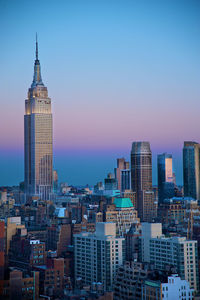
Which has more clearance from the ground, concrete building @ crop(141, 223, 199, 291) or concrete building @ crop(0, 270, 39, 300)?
concrete building @ crop(141, 223, 199, 291)

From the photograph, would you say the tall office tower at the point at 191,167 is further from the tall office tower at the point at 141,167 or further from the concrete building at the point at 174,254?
the concrete building at the point at 174,254

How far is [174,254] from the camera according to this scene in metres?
15.9

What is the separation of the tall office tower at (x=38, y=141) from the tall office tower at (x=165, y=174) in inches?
333

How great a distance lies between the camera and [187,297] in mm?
13430

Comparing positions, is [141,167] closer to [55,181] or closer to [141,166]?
[141,166]

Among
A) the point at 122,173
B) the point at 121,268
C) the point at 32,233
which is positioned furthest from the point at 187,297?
the point at 122,173

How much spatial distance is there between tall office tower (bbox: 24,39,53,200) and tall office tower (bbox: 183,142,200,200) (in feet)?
33.9

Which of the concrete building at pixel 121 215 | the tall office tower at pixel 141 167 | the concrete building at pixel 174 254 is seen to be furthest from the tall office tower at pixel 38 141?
the concrete building at pixel 174 254

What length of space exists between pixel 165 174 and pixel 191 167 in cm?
225

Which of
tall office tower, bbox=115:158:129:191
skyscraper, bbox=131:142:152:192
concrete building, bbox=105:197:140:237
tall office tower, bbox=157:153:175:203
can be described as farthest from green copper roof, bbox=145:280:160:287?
tall office tower, bbox=115:158:129:191

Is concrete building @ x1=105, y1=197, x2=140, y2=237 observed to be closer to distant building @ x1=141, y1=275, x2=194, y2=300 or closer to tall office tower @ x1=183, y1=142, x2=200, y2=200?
distant building @ x1=141, y1=275, x2=194, y2=300

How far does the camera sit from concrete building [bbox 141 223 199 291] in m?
15.5

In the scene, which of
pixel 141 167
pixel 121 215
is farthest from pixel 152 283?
pixel 141 167

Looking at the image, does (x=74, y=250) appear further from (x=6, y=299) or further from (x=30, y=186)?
(x=30, y=186)
